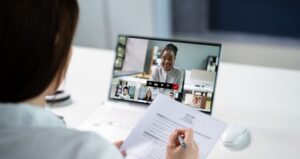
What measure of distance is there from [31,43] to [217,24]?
7.79 feet

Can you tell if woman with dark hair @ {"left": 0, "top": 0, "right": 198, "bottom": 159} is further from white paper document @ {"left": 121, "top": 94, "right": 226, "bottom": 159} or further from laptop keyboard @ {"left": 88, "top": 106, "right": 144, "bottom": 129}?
laptop keyboard @ {"left": 88, "top": 106, "right": 144, "bottom": 129}

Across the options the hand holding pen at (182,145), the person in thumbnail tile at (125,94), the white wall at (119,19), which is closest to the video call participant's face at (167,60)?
the person in thumbnail tile at (125,94)

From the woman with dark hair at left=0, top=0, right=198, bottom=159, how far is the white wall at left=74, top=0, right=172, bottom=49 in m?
2.05

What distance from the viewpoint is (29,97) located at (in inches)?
27.3

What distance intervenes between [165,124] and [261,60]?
1883 millimetres

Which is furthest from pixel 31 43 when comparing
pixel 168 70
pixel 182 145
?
pixel 168 70

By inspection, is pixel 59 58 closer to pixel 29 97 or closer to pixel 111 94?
pixel 29 97

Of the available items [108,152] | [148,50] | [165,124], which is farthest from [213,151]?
[108,152]

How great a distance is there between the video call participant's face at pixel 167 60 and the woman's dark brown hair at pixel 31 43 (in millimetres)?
543

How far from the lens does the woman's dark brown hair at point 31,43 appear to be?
617 mm

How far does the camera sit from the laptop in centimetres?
119

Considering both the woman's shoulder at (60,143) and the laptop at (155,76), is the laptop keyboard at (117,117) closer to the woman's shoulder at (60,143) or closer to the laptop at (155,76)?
the laptop at (155,76)

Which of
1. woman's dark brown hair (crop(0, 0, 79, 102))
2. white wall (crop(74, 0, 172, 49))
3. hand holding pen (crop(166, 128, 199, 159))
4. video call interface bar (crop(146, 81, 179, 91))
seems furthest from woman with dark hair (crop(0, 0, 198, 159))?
white wall (crop(74, 0, 172, 49))

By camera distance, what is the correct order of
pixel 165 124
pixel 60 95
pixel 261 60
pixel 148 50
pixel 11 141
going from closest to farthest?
pixel 11 141, pixel 165 124, pixel 148 50, pixel 60 95, pixel 261 60
